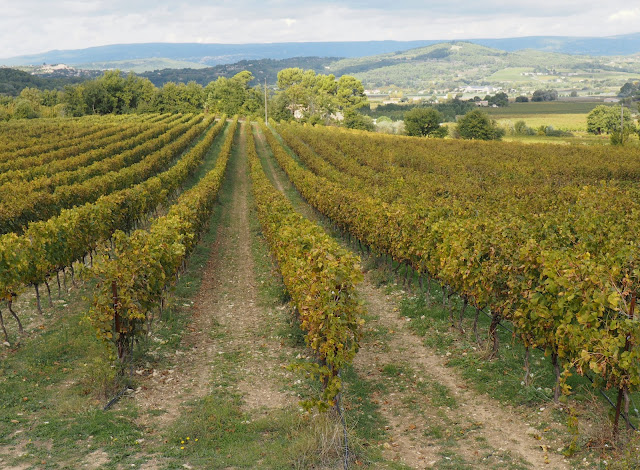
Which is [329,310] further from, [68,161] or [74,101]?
[74,101]

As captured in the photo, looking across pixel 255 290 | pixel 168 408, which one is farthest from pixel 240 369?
pixel 255 290

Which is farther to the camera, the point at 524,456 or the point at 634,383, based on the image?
the point at 524,456

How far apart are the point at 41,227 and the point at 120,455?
359 inches

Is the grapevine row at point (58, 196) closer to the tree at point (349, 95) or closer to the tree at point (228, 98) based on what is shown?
the tree at point (349, 95)

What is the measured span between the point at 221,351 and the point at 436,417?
534cm

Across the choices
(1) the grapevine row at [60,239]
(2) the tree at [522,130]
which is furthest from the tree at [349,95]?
(1) the grapevine row at [60,239]

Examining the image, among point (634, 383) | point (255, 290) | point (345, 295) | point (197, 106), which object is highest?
point (197, 106)

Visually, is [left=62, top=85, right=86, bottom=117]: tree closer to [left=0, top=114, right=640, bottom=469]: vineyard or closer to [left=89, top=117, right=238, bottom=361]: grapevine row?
[left=0, top=114, right=640, bottom=469]: vineyard

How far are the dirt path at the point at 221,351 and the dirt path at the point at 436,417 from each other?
2053 mm

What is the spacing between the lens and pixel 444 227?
1369 centimetres

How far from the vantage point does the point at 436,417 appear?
30.6ft

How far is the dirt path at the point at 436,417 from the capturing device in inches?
314

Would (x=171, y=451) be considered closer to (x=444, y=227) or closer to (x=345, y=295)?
(x=345, y=295)

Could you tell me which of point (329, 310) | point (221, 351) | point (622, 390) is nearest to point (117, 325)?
point (221, 351)
